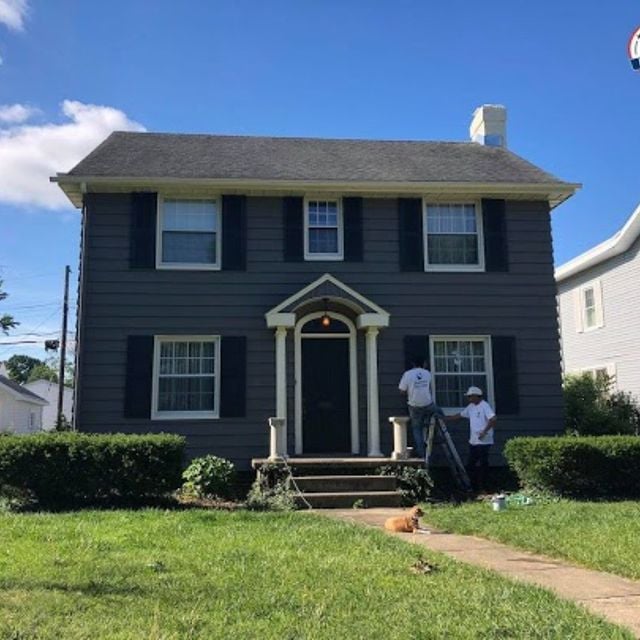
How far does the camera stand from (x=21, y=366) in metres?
82.6

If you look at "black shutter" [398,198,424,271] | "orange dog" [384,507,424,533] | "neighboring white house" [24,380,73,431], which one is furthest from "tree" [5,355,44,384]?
"orange dog" [384,507,424,533]

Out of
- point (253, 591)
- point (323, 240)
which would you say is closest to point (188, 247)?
point (323, 240)

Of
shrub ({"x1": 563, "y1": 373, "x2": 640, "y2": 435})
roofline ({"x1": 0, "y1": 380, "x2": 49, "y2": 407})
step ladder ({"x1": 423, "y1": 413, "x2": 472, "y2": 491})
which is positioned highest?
roofline ({"x1": 0, "y1": 380, "x2": 49, "y2": 407})

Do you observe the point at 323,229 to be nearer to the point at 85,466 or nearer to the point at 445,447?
the point at 445,447

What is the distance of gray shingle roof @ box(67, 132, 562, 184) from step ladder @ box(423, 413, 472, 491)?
170 inches

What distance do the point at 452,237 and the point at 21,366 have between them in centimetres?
7874

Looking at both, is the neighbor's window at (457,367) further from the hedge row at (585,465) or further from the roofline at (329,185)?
the roofline at (329,185)

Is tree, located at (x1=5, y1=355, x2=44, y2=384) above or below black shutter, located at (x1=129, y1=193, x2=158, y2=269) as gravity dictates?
above

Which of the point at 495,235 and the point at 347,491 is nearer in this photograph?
the point at 347,491

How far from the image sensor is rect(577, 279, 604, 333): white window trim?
19.5 metres

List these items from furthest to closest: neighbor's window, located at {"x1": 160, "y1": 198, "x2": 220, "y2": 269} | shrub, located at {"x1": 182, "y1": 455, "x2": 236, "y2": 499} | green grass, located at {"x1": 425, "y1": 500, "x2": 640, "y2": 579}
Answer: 1. neighbor's window, located at {"x1": 160, "y1": 198, "x2": 220, "y2": 269}
2. shrub, located at {"x1": 182, "y1": 455, "x2": 236, "y2": 499}
3. green grass, located at {"x1": 425, "y1": 500, "x2": 640, "y2": 579}

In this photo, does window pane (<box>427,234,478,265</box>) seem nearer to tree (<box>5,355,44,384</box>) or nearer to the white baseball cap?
the white baseball cap

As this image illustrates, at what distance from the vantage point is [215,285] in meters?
12.4

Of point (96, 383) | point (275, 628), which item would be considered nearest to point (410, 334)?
point (96, 383)
